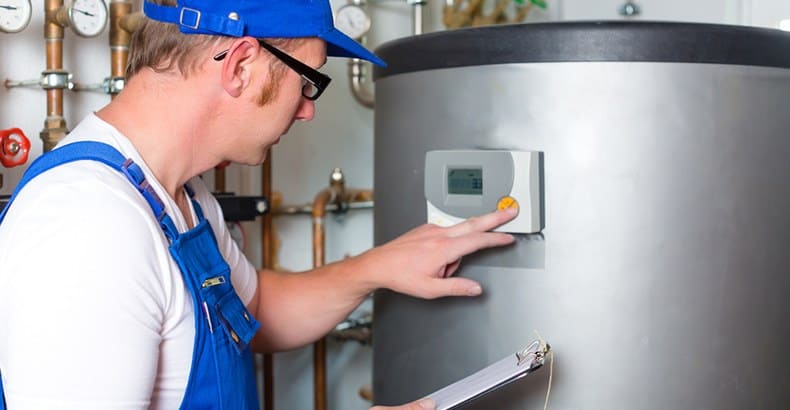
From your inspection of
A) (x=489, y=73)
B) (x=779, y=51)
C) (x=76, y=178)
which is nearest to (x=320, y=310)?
(x=489, y=73)

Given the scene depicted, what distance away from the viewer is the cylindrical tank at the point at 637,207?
1.04 m

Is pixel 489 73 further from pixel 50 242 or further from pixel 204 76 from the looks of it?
pixel 50 242

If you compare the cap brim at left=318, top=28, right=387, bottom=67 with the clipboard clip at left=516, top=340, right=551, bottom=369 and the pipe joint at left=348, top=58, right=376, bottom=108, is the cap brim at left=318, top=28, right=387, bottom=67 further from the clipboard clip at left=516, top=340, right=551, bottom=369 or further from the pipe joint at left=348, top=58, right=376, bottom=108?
the pipe joint at left=348, top=58, right=376, bottom=108

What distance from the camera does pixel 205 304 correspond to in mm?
901

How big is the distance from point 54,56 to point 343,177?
0.66 m

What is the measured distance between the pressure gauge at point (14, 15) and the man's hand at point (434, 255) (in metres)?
0.58

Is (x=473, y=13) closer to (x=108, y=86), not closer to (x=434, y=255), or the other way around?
(x=108, y=86)

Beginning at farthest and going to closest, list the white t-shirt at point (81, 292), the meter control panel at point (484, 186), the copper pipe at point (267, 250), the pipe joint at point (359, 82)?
the pipe joint at point (359, 82)
the copper pipe at point (267, 250)
the meter control panel at point (484, 186)
the white t-shirt at point (81, 292)

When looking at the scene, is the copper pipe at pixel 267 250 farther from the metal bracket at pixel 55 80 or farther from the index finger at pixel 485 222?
the index finger at pixel 485 222

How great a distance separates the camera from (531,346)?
1.04 m

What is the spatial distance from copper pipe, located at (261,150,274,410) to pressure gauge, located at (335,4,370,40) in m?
0.28

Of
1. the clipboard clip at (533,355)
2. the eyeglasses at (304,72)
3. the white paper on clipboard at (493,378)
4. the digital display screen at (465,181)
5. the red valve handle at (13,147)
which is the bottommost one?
the white paper on clipboard at (493,378)

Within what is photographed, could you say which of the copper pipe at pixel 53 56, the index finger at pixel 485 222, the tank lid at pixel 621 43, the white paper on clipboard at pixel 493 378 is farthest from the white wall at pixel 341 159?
the white paper on clipboard at pixel 493 378

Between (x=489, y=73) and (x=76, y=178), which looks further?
(x=489, y=73)
